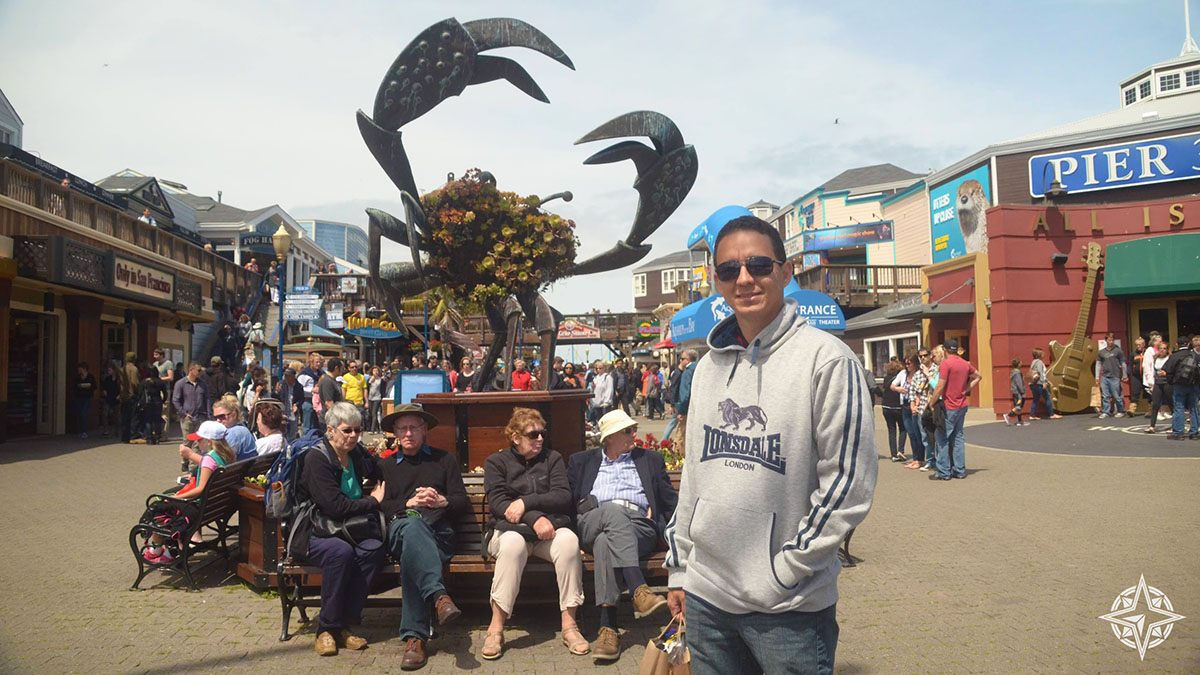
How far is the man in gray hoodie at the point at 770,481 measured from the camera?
1.98 m

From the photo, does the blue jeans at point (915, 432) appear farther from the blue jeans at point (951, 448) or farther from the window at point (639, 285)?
the window at point (639, 285)

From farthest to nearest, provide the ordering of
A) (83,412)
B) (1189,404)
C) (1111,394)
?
1. (83,412)
2. (1111,394)
3. (1189,404)

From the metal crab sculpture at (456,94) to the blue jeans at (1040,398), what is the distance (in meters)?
13.2

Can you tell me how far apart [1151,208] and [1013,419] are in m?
6.29

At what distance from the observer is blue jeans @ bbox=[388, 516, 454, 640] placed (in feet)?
15.0

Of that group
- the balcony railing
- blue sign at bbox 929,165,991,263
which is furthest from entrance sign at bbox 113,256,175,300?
the balcony railing

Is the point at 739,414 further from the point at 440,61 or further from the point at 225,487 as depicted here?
the point at 440,61

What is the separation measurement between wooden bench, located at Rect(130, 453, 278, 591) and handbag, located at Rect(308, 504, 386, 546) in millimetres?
1616

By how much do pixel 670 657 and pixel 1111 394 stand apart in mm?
18038

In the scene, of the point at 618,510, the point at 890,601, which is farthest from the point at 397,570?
the point at 890,601

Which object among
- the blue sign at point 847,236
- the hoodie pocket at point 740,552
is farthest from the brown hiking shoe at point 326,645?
the blue sign at point 847,236

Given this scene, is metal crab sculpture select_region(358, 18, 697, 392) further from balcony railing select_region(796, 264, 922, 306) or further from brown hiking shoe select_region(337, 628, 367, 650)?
balcony railing select_region(796, 264, 922, 306)

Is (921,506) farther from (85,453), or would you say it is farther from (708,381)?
(85,453)

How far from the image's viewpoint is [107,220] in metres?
19.0
